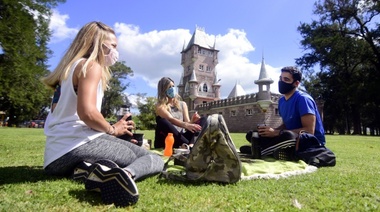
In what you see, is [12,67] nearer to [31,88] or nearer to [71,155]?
[31,88]

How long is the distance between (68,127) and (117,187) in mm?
776

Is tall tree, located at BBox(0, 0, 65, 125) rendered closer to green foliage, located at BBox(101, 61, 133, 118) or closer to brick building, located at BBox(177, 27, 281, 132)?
brick building, located at BBox(177, 27, 281, 132)

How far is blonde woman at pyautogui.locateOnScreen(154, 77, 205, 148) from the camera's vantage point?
4836mm

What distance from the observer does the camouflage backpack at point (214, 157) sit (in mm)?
2461

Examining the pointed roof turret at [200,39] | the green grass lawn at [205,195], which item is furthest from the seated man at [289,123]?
the pointed roof turret at [200,39]

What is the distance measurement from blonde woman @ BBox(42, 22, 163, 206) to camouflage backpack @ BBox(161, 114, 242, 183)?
388mm

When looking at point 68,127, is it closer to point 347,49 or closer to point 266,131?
point 266,131

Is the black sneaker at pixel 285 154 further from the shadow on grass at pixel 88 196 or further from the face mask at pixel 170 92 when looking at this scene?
the shadow on grass at pixel 88 196

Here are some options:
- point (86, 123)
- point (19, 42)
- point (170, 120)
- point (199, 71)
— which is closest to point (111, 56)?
point (86, 123)

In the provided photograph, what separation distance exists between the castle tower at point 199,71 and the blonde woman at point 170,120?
39.4m

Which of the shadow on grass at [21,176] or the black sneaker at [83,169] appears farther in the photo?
the shadow on grass at [21,176]

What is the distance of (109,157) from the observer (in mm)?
2271

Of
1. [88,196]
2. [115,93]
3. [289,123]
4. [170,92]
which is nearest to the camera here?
[88,196]

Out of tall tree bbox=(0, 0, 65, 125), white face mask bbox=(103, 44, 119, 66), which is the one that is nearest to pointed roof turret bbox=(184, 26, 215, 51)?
tall tree bbox=(0, 0, 65, 125)
